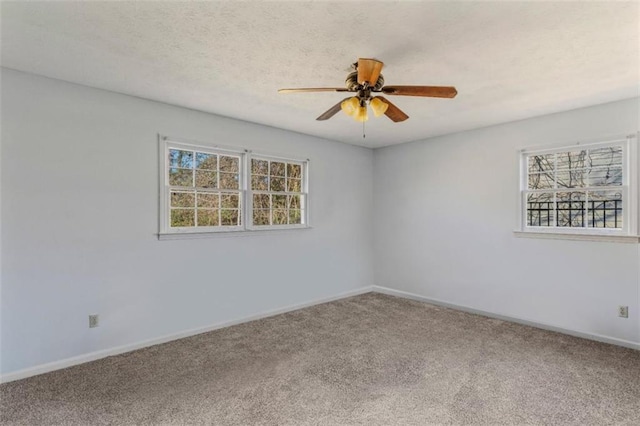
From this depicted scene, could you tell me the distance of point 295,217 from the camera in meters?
4.80

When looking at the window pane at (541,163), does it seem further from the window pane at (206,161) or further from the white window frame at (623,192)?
the window pane at (206,161)

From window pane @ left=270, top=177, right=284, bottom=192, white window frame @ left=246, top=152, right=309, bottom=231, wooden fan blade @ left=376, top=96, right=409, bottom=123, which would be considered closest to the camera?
wooden fan blade @ left=376, top=96, right=409, bottom=123

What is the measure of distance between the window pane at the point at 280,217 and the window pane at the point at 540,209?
3132 millimetres

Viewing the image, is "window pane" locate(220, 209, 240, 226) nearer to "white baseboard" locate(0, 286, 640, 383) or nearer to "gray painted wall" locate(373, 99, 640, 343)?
"white baseboard" locate(0, 286, 640, 383)

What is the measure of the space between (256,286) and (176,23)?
10.0ft

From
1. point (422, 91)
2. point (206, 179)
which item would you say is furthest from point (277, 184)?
point (422, 91)

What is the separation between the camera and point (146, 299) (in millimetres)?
3332

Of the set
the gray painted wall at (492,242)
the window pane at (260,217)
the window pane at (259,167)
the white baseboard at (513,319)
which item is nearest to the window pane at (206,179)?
the window pane at (259,167)

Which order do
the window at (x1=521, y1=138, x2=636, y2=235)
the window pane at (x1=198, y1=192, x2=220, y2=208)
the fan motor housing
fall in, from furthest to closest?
the window pane at (x1=198, y1=192, x2=220, y2=208), the window at (x1=521, y1=138, x2=636, y2=235), the fan motor housing

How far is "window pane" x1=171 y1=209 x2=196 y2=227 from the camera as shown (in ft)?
11.8

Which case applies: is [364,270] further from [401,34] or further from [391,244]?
[401,34]

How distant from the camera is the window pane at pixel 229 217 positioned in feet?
13.1

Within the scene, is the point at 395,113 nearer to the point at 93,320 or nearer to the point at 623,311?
the point at 623,311

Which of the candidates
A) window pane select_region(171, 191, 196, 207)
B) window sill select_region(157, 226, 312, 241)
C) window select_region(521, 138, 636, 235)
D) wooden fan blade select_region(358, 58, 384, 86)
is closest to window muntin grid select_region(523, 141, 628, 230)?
window select_region(521, 138, 636, 235)
